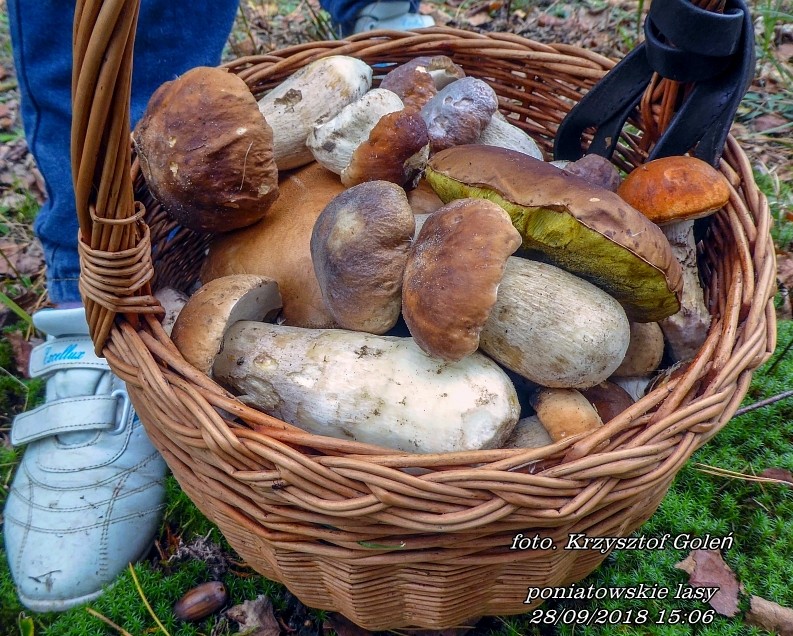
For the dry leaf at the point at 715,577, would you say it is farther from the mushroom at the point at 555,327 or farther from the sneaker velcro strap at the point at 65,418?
the sneaker velcro strap at the point at 65,418

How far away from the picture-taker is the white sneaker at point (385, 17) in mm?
2420

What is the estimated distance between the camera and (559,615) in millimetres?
1426

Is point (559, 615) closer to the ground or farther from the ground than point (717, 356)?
closer to the ground

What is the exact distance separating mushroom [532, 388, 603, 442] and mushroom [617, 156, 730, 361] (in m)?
0.34

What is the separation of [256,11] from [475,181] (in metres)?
3.91

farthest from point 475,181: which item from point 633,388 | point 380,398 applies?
point 633,388

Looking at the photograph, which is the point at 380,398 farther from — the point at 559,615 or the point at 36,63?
the point at 36,63

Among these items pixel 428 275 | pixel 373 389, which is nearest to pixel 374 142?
pixel 428 275

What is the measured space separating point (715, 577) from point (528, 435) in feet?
2.17

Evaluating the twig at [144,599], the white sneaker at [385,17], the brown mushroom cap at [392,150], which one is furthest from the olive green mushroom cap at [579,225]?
the white sneaker at [385,17]

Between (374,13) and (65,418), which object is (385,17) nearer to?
(374,13)

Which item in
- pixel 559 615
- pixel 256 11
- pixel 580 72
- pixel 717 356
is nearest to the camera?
pixel 717 356

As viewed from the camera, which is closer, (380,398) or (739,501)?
(380,398)

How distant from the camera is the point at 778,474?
5.40ft
